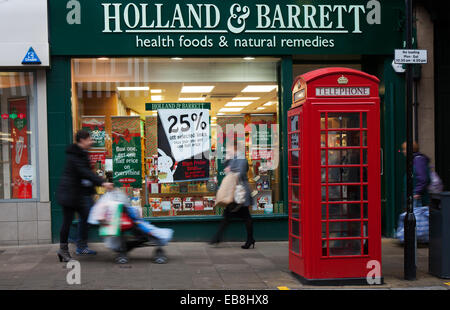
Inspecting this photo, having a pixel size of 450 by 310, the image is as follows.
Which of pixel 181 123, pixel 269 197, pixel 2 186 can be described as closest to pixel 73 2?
pixel 181 123

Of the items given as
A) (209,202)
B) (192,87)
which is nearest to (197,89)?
(192,87)

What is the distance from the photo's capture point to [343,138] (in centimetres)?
641

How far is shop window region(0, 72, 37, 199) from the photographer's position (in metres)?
9.57

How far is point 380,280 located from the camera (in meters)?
6.48

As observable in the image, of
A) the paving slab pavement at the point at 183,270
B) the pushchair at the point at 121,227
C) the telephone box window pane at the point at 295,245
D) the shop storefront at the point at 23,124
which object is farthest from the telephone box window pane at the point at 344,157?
the shop storefront at the point at 23,124

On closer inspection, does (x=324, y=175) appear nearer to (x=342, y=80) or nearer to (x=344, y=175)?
(x=344, y=175)

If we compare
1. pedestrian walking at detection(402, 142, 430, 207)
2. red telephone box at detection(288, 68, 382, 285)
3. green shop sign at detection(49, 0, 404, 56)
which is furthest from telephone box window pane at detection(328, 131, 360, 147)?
green shop sign at detection(49, 0, 404, 56)

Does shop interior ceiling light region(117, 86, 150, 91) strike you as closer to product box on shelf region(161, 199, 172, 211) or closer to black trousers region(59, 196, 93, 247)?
product box on shelf region(161, 199, 172, 211)

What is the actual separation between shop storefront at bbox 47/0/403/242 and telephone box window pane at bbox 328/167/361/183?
3.51 metres

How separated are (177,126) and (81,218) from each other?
3025 millimetres

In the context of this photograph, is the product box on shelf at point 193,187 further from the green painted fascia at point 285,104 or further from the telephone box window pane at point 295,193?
the telephone box window pane at point 295,193

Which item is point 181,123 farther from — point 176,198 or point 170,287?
point 170,287

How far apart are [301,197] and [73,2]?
6.02 m
